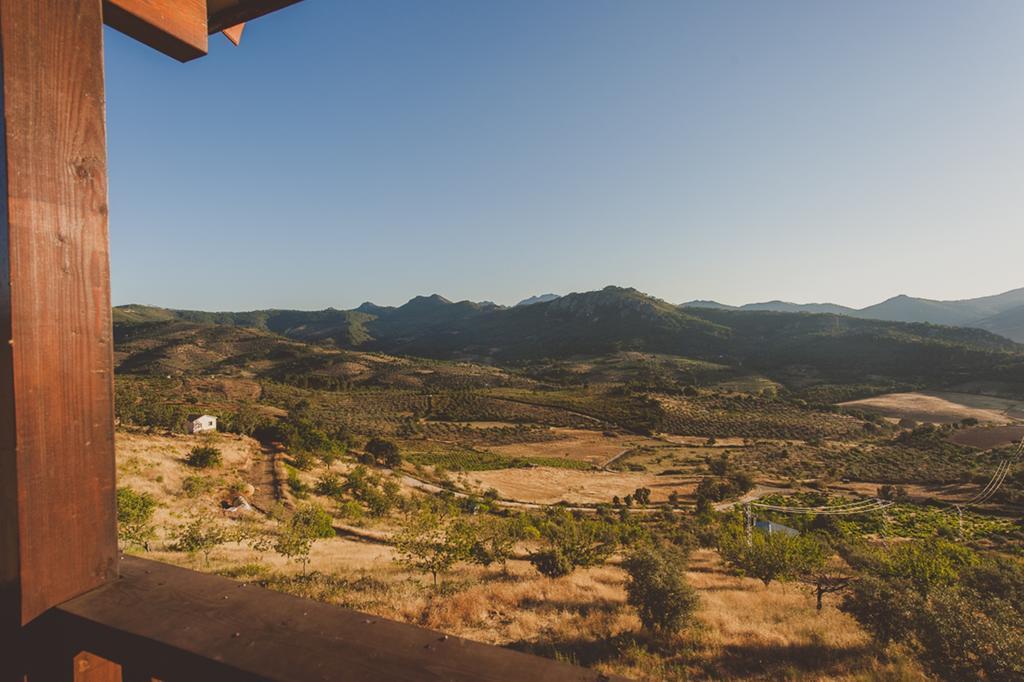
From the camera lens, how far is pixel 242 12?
2086mm

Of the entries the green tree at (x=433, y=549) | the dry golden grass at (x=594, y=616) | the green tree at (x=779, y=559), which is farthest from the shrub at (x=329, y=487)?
the green tree at (x=779, y=559)

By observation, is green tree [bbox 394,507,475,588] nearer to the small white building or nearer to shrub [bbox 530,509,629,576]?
shrub [bbox 530,509,629,576]

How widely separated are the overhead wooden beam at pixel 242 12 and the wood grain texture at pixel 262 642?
2.28 meters

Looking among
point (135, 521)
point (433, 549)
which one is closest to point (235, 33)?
point (433, 549)

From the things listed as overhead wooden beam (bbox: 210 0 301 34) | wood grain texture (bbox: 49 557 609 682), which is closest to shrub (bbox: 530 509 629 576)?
wood grain texture (bbox: 49 557 609 682)

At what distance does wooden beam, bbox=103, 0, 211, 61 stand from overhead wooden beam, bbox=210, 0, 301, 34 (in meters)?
0.17

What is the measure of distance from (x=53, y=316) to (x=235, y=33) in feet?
5.90

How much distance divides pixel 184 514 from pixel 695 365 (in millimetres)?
123796

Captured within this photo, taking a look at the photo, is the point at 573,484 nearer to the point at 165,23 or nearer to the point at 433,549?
the point at 433,549

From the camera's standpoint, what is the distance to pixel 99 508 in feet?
4.41

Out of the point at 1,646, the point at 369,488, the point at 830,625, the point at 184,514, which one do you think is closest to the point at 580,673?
the point at 1,646

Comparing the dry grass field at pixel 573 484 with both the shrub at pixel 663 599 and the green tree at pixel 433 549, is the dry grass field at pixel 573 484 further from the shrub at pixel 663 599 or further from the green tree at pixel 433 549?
the shrub at pixel 663 599

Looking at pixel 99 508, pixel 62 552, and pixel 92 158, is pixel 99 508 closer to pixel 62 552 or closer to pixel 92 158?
pixel 62 552

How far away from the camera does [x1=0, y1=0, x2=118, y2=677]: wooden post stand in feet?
3.89
